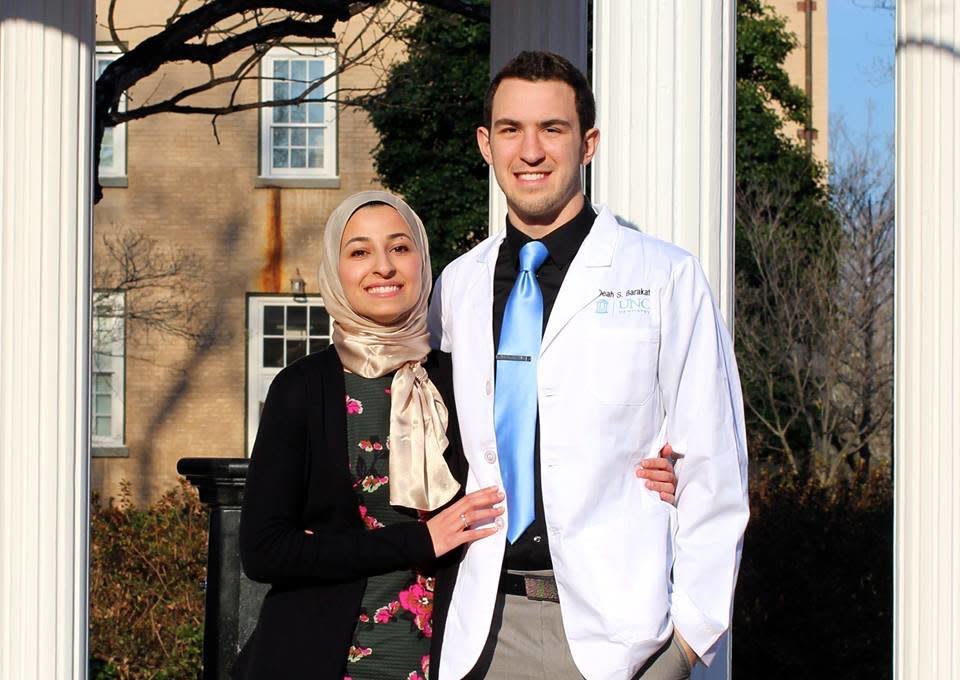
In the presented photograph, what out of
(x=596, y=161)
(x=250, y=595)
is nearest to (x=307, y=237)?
(x=250, y=595)

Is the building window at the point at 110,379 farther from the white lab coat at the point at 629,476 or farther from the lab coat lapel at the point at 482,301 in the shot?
the white lab coat at the point at 629,476

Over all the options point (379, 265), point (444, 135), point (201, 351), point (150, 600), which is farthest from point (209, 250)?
point (379, 265)

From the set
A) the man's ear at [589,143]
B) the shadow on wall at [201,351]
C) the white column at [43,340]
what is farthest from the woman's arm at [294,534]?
the shadow on wall at [201,351]

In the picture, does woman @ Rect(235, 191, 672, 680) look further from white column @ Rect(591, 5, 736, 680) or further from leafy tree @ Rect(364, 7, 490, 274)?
leafy tree @ Rect(364, 7, 490, 274)

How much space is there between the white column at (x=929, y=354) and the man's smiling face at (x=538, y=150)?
1815 mm

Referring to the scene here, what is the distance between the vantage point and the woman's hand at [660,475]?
10.8 feet

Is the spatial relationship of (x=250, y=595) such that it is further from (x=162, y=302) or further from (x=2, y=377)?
(x=162, y=302)

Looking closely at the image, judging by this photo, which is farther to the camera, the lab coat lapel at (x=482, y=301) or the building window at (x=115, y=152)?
the building window at (x=115, y=152)

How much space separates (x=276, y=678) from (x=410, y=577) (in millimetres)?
358

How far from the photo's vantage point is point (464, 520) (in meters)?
3.33

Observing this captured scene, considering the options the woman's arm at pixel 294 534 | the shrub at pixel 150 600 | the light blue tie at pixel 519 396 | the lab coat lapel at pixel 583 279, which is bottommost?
the shrub at pixel 150 600

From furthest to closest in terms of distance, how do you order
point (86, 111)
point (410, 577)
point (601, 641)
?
point (86, 111) < point (410, 577) < point (601, 641)

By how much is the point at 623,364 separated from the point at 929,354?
194 cm

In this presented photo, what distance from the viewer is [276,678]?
338 cm
